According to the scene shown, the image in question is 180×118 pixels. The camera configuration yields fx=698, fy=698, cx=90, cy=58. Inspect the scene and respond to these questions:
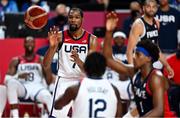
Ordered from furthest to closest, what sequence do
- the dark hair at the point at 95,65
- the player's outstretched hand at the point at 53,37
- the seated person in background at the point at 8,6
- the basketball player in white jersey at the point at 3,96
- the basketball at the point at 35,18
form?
1. the seated person in background at the point at 8,6
2. the basketball player in white jersey at the point at 3,96
3. the basketball at the point at 35,18
4. the player's outstretched hand at the point at 53,37
5. the dark hair at the point at 95,65

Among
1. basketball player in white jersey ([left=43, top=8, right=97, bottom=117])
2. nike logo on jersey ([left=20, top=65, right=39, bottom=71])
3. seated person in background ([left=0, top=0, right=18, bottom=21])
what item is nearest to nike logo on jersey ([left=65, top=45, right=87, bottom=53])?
basketball player in white jersey ([left=43, top=8, right=97, bottom=117])

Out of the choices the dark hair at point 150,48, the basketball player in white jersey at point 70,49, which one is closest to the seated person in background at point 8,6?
the basketball player in white jersey at point 70,49

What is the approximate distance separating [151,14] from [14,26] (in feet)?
16.4

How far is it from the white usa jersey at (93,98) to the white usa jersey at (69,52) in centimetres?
304

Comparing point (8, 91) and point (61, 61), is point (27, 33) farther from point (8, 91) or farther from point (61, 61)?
point (61, 61)

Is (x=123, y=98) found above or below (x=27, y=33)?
below

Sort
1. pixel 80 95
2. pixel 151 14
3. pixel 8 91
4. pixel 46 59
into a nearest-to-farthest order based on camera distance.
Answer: pixel 80 95 → pixel 46 59 → pixel 151 14 → pixel 8 91

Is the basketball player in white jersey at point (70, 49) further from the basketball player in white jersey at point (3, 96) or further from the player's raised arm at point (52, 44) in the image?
the basketball player in white jersey at point (3, 96)

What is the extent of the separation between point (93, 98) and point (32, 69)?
22.6 feet

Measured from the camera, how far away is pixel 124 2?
55.6 ft

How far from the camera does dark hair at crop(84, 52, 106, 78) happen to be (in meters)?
6.53

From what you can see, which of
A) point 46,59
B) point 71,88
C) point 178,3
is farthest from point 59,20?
point 71,88

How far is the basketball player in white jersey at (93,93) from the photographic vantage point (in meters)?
6.55

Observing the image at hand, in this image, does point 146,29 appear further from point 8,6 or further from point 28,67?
point 8,6
